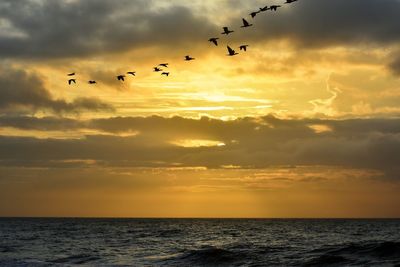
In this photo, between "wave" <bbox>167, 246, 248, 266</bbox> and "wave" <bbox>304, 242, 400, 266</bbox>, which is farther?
"wave" <bbox>167, 246, 248, 266</bbox>

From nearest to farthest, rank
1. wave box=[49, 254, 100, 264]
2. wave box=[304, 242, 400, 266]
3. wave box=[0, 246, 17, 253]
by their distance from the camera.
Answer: wave box=[304, 242, 400, 266] → wave box=[49, 254, 100, 264] → wave box=[0, 246, 17, 253]

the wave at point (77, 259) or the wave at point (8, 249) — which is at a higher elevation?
the wave at point (8, 249)

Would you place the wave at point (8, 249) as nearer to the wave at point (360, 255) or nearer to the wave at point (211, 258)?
the wave at point (211, 258)

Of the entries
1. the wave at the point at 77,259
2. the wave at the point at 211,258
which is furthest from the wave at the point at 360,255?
the wave at the point at 77,259

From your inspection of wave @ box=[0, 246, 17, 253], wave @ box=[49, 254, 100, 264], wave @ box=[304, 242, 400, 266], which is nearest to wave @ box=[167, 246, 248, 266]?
wave @ box=[304, 242, 400, 266]

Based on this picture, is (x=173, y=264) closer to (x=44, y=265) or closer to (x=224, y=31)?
(x=44, y=265)

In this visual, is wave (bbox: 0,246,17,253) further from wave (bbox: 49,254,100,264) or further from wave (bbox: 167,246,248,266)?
wave (bbox: 167,246,248,266)

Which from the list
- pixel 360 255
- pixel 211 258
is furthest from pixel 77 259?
pixel 360 255

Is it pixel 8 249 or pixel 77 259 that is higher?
pixel 8 249

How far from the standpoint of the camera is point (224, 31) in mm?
42156

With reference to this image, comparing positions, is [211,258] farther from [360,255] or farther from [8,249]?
[8,249]

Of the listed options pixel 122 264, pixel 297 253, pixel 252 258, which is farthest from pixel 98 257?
pixel 297 253

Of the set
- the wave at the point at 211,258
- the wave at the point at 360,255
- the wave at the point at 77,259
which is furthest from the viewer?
the wave at the point at 77,259

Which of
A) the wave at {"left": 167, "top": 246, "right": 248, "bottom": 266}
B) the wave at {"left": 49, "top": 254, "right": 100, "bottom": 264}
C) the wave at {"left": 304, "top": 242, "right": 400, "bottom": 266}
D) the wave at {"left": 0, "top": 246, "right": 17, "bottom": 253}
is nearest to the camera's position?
the wave at {"left": 304, "top": 242, "right": 400, "bottom": 266}
